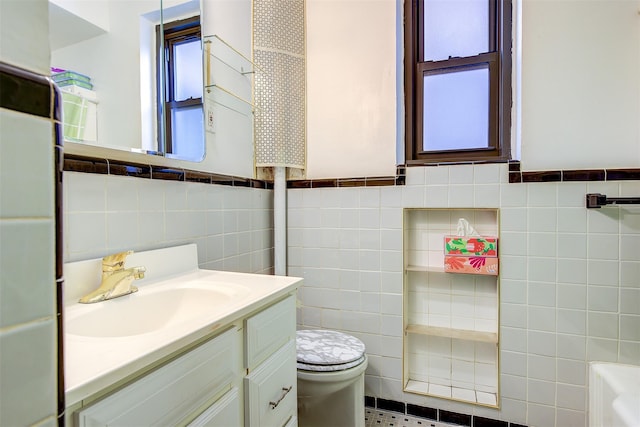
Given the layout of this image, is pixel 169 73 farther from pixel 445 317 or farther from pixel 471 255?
pixel 445 317

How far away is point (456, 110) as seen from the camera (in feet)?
5.85

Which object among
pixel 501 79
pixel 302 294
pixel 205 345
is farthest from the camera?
pixel 302 294

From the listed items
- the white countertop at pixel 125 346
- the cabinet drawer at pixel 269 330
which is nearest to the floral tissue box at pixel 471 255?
the cabinet drawer at pixel 269 330

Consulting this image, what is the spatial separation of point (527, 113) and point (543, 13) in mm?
444

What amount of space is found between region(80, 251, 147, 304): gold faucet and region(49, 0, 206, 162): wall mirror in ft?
1.09

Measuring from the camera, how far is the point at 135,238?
3.48 ft

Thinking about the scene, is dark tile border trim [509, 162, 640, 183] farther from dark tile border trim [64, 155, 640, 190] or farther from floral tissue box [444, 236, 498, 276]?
floral tissue box [444, 236, 498, 276]

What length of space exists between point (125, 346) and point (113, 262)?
440 millimetres

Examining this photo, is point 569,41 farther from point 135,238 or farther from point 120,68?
→ point 135,238

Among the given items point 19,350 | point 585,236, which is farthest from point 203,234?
point 585,236

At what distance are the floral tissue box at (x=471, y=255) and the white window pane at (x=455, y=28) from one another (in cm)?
97

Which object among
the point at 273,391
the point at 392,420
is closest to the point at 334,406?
the point at 392,420

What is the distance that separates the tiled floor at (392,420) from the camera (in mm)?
1645

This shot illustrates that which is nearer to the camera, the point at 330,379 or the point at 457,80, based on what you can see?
the point at 330,379
